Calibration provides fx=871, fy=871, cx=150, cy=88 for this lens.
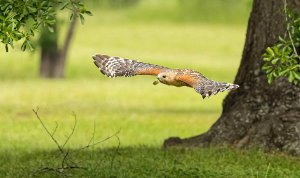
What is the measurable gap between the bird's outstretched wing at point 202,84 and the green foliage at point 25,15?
2.39m

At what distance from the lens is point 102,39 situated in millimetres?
74062

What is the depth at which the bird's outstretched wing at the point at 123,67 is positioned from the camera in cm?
1191

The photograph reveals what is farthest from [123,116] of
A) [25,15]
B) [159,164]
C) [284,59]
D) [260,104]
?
[284,59]

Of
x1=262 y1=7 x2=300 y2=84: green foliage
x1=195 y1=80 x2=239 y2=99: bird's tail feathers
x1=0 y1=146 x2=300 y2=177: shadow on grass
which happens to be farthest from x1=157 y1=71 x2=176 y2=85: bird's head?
x1=0 y1=146 x2=300 y2=177: shadow on grass

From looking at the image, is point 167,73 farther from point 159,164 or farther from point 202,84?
point 159,164

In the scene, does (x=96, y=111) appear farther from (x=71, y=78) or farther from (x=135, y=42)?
(x=135, y=42)

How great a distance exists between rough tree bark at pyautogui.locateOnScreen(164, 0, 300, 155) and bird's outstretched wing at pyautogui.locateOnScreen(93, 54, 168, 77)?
5.03 meters

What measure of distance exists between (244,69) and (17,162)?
490cm

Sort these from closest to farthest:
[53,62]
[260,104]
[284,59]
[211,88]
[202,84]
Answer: [211,88]
[202,84]
[284,59]
[260,104]
[53,62]

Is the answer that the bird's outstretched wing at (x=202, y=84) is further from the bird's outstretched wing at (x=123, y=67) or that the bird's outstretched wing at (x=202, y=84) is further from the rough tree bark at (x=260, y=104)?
the rough tree bark at (x=260, y=104)

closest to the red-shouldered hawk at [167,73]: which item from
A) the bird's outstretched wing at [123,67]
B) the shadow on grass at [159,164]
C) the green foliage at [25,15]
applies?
the bird's outstretched wing at [123,67]

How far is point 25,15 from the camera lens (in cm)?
1367

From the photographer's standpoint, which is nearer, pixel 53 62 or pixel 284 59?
pixel 284 59

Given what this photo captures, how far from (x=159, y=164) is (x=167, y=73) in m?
3.98
